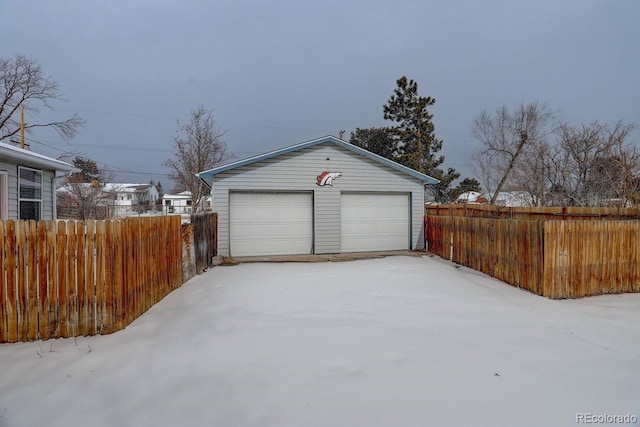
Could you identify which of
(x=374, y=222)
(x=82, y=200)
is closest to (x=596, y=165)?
(x=374, y=222)

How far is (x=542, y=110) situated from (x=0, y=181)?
24.8 metres

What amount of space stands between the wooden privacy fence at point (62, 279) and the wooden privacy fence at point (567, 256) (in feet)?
24.1

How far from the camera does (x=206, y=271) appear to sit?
9.41 meters

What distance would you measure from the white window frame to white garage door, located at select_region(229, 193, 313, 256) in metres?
5.28

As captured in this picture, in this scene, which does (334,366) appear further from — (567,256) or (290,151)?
(290,151)

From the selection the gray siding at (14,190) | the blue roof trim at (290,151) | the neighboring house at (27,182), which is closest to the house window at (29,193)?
the neighboring house at (27,182)

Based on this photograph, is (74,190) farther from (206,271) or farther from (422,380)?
(422,380)

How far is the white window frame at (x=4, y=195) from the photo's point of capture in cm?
740

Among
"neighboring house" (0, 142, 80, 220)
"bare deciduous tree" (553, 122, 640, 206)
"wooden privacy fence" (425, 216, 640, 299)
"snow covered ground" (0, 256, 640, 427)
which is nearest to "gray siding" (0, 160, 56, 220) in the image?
"neighboring house" (0, 142, 80, 220)

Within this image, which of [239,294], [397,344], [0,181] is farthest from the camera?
[0,181]

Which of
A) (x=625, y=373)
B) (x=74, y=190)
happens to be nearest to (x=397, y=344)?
(x=625, y=373)

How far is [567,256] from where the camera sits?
24.0 ft

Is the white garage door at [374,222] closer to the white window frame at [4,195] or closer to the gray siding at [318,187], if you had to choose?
the gray siding at [318,187]

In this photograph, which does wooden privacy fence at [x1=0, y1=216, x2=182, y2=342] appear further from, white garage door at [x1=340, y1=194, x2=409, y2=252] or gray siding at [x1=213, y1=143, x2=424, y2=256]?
white garage door at [x1=340, y1=194, x2=409, y2=252]
